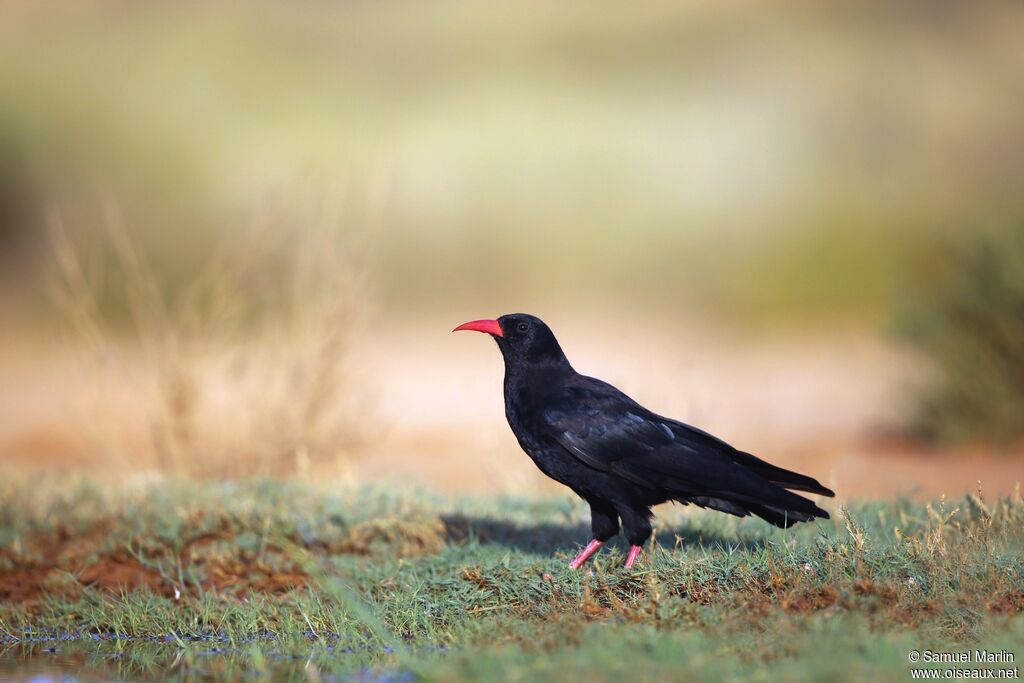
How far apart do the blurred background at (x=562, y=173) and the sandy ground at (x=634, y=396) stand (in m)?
0.10

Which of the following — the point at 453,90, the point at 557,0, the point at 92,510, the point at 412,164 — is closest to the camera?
the point at 92,510

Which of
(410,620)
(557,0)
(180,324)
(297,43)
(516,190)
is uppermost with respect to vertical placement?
(557,0)

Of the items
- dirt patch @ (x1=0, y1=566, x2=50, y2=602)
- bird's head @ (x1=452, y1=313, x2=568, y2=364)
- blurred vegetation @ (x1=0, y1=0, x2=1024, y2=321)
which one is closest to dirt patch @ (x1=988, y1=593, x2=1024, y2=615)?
bird's head @ (x1=452, y1=313, x2=568, y2=364)

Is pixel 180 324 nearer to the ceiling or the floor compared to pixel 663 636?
nearer to the ceiling

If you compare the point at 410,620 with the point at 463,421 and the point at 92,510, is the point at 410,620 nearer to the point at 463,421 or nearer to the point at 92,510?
the point at 92,510

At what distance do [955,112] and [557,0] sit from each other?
9.68 meters

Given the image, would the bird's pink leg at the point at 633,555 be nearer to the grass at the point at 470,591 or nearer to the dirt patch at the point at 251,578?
the grass at the point at 470,591

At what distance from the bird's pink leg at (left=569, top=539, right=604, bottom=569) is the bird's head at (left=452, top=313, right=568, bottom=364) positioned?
36.7 inches

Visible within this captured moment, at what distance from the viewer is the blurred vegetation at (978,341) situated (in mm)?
10859

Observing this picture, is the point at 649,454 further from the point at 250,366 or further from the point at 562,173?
the point at 562,173

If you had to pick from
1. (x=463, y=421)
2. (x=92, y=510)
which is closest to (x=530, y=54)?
(x=463, y=421)

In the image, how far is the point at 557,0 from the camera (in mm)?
29922

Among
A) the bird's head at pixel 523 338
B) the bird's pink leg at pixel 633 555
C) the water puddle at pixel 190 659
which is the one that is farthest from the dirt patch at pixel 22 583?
the bird's pink leg at pixel 633 555

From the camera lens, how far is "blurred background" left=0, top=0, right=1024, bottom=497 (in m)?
16.0
